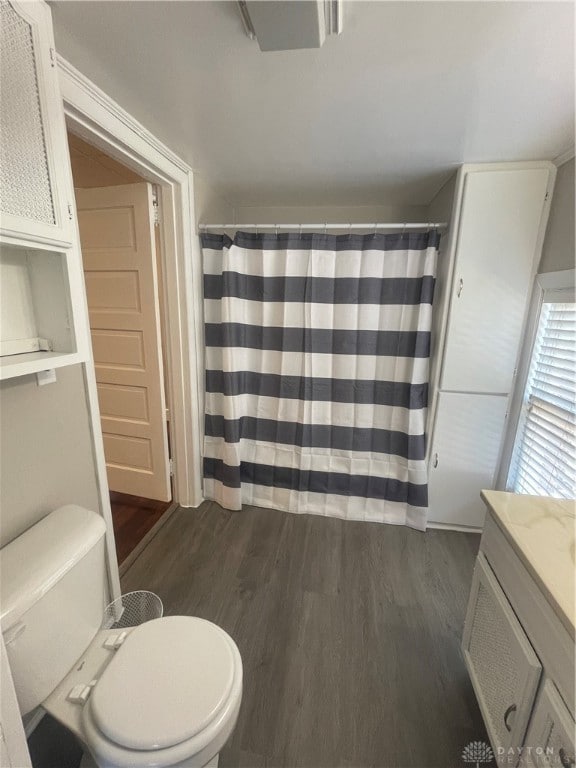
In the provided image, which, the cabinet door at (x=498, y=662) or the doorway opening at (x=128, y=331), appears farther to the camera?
the doorway opening at (x=128, y=331)

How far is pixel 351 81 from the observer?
1.08 metres

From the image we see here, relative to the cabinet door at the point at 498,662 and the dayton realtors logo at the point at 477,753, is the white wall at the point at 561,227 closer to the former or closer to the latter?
the cabinet door at the point at 498,662

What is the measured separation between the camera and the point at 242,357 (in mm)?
2180

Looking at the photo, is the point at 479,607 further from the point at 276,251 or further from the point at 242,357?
the point at 276,251

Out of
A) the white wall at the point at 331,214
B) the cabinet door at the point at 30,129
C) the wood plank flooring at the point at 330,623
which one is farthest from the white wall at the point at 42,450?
the white wall at the point at 331,214

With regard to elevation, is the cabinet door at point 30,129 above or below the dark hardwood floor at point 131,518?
above

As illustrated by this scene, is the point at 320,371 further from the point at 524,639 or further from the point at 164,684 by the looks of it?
the point at 164,684

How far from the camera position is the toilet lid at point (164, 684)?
80 centimetres

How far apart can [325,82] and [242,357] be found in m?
1.44

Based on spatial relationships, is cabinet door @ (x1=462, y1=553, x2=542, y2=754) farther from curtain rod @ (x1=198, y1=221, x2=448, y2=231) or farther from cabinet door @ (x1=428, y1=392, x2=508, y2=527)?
curtain rod @ (x1=198, y1=221, x2=448, y2=231)

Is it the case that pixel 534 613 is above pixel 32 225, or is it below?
below

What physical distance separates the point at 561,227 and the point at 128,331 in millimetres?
2458

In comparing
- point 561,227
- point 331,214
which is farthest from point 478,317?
point 331,214

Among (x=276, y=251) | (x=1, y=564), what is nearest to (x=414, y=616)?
(x=1, y=564)
